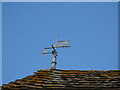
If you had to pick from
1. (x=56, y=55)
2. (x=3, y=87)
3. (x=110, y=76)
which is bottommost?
(x=3, y=87)

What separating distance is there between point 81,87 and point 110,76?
1773 millimetres

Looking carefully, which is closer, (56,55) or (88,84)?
(88,84)

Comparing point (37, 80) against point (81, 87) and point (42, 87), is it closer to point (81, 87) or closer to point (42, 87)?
point (42, 87)

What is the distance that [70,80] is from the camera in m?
10.0

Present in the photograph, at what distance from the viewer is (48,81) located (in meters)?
9.90

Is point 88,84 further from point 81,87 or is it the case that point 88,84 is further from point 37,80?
point 37,80

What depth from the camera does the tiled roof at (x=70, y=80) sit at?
30.9 feet

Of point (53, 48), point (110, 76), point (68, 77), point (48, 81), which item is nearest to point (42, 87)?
point (48, 81)

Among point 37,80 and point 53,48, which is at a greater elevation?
point 53,48

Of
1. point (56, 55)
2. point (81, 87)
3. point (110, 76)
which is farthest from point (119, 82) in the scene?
point (56, 55)

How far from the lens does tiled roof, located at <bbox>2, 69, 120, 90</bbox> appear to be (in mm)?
9430

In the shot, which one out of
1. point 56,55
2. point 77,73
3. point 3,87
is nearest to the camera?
point 3,87

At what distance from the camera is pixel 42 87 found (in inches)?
372

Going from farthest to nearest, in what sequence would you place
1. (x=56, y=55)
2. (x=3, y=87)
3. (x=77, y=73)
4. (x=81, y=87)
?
1. (x=56, y=55)
2. (x=77, y=73)
3. (x=3, y=87)
4. (x=81, y=87)
